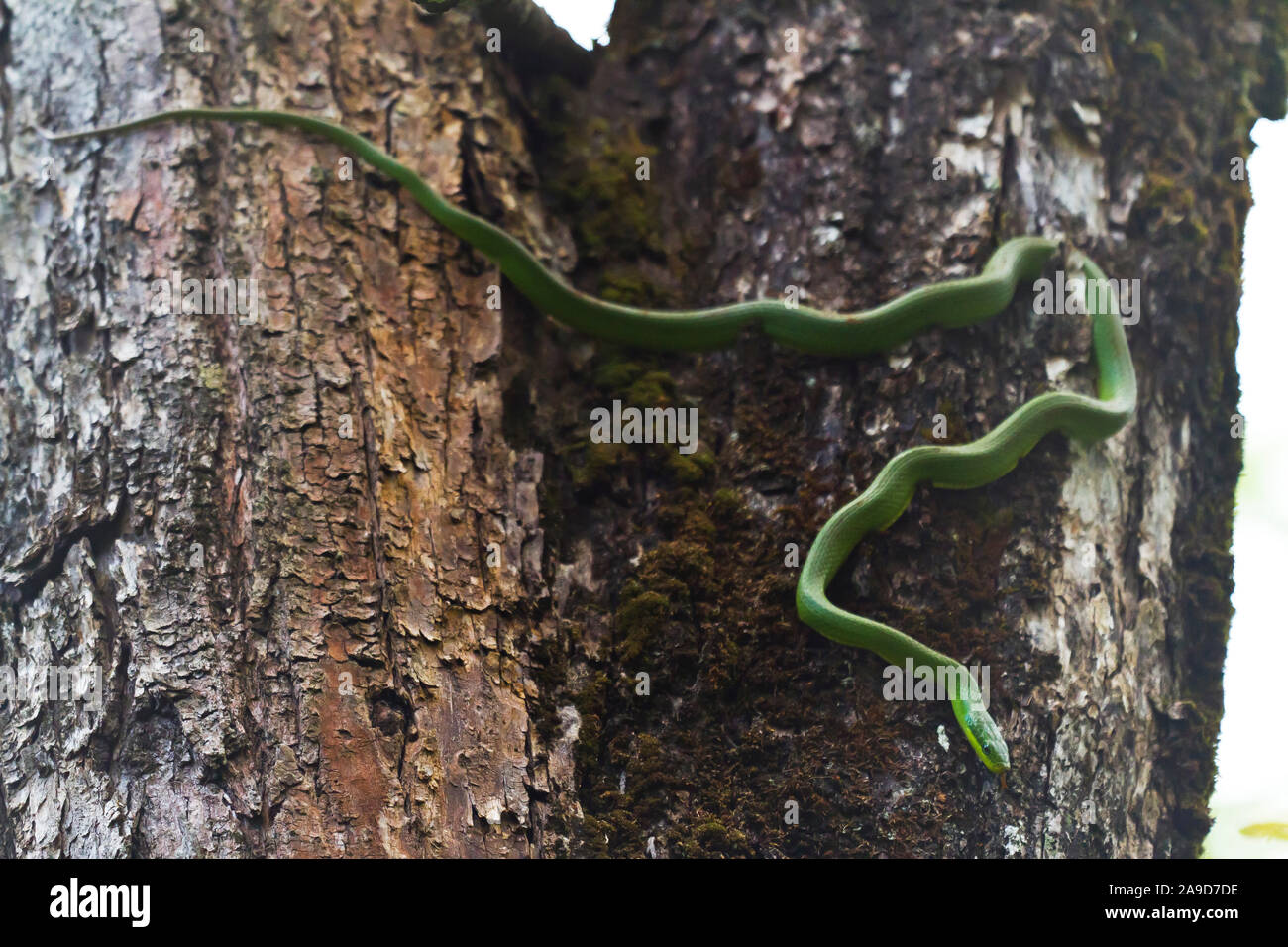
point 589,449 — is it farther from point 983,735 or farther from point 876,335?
point 983,735

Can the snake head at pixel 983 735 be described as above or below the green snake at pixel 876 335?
below

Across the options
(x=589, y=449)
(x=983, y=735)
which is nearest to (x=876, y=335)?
(x=589, y=449)

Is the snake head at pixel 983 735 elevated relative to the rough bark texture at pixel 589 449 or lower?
lower

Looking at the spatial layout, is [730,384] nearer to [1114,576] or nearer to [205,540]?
[1114,576]

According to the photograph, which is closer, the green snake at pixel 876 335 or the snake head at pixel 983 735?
the snake head at pixel 983 735

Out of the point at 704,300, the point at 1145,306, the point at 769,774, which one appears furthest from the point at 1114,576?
the point at 704,300
